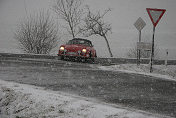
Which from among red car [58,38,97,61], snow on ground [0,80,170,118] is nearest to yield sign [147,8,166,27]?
red car [58,38,97,61]

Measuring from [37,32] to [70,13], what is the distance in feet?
14.6

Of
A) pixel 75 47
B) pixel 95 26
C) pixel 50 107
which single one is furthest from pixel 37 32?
pixel 50 107

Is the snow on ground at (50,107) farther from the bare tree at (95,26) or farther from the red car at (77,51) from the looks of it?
the bare tree at (95,26)

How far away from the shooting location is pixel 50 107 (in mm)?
4332

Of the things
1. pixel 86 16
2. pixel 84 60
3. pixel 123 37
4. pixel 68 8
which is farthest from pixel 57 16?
pixel 123 37

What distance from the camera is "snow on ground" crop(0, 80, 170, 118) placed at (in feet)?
12.8

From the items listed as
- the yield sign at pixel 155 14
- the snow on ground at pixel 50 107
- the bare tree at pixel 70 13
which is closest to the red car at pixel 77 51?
the yield sign at pixel 155 14

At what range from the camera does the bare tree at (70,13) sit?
27.1 m

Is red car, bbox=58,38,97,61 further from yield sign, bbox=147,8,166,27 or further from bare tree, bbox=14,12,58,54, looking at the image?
bare tree, bbox=14,12,58,54

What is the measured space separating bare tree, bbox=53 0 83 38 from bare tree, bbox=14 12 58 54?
1537mm

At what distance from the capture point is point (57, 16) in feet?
90.8

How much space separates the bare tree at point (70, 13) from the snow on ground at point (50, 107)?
22203 millimetres

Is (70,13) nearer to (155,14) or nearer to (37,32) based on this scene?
(37,32)

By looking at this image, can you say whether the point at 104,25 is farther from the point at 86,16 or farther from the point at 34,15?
the point at 34,15
